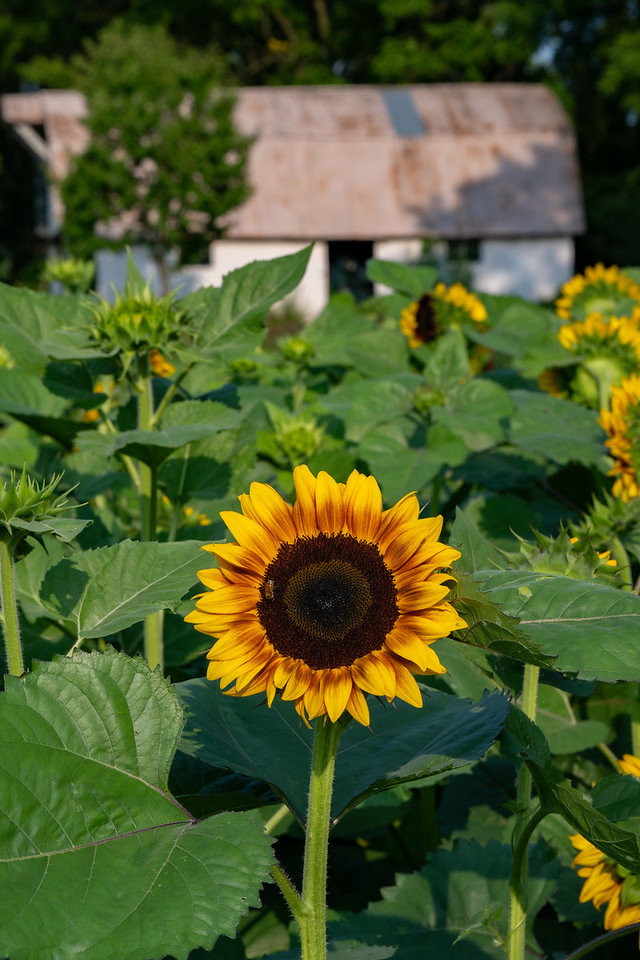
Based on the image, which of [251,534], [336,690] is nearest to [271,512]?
[251,534]

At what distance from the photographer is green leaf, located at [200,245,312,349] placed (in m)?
1.68

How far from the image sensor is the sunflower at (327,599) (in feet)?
2.80

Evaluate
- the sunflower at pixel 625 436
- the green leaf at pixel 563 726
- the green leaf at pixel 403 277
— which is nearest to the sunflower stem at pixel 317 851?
the green leaf at pixel 563 726

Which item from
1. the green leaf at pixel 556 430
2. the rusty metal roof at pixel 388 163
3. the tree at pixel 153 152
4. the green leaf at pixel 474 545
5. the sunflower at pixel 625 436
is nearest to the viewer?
the green leaf at pixel 474 545

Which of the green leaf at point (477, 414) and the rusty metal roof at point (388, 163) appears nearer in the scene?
the green leaf at point (477, 414)

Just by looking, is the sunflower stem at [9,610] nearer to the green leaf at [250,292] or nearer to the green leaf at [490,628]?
the green leaf at [490,628]

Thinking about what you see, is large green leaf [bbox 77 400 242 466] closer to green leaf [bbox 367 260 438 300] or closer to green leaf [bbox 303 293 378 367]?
green leaf [bbox 303 293 378 367]

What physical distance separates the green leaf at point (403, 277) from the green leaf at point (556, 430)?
1.07 meters

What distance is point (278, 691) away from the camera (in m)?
1.01

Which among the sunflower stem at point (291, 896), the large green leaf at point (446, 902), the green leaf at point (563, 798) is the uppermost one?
the green leaf at point (563, 798)

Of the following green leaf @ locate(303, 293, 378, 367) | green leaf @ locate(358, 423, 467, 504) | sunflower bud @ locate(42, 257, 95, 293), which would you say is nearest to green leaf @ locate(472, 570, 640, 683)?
green leaf @ locate(358, 423, 467, 504)

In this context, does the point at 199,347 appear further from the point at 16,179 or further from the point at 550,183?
the point at 16,179

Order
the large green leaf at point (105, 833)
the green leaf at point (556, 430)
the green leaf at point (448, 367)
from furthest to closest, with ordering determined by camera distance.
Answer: the green leaf at point (448, 367) → the green leaf at point (556, 430) → the large green leaf at point (105, 833)

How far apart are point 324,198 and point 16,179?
12203mm
